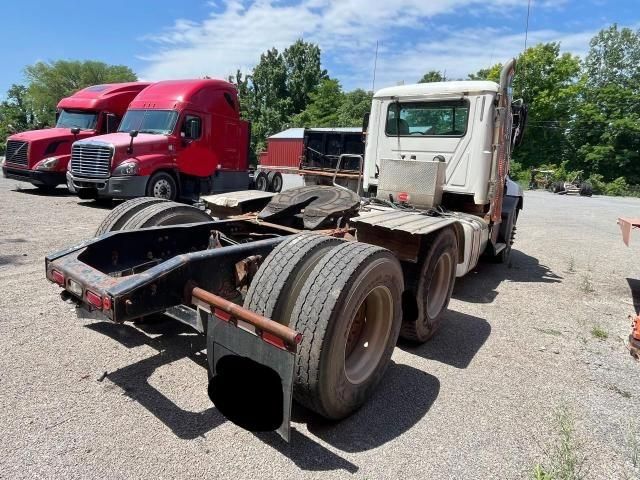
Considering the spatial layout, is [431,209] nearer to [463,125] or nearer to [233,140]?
[463,125]

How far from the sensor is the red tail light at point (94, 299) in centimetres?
239

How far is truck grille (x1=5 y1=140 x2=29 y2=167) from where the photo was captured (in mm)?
12551

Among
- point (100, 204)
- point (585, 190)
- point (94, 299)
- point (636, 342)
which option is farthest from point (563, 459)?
point (585, 190)

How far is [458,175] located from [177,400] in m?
4.37

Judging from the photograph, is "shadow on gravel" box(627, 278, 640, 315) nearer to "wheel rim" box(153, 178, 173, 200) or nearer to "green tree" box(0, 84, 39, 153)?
"wheel rim" box(153, 178, 173, 200)

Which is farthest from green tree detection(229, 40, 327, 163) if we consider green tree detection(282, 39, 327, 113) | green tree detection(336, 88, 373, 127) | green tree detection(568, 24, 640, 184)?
green tree detection(568, 24, 640, 184)

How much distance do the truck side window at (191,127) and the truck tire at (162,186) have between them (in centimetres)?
116

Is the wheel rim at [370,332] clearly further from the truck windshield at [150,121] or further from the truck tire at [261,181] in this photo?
the truck tire at [261,181]

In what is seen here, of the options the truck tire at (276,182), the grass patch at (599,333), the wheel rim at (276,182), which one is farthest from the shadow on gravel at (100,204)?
the grass patch at (599,333)

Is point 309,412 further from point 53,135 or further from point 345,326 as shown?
point 53,135

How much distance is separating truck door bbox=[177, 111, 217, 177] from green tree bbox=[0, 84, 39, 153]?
36.2 meters

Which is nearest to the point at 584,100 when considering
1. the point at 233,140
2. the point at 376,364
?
the point at 233,140

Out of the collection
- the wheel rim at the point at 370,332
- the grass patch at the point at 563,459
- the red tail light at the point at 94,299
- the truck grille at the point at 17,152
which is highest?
the truck grille at the point at 17,152

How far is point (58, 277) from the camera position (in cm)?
276
